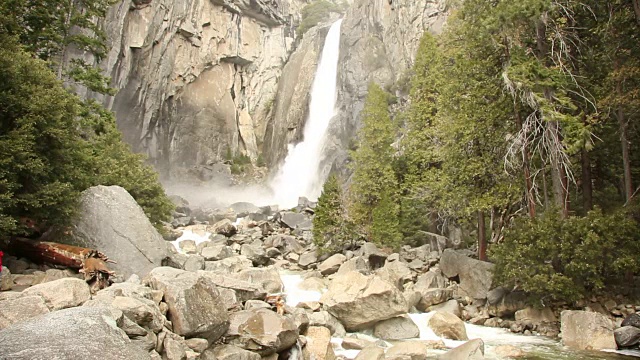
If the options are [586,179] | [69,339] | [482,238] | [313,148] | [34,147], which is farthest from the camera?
[313,148]

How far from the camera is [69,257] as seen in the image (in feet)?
35.5

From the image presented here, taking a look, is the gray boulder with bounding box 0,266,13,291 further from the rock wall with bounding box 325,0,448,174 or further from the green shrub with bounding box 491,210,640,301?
the rock wall with bounding box 325,0,448,174

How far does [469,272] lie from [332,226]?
8.43 m

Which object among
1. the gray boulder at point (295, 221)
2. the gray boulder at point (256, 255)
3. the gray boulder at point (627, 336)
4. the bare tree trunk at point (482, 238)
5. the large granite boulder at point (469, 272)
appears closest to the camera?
the gray boulder at point (627, 336)

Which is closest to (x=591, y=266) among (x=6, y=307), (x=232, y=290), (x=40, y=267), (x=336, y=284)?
(x=336, y=284)

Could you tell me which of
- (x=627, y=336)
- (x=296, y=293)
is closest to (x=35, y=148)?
(x=296, y=293)

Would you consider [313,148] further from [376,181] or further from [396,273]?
[396,273]

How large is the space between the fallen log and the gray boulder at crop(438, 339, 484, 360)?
7.81 meters

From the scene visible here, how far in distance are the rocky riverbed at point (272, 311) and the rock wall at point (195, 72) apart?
31.7 metres

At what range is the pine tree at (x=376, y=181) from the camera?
22.2 meters

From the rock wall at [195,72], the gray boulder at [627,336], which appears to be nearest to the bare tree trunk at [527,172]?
the gray boulder at [627,336]

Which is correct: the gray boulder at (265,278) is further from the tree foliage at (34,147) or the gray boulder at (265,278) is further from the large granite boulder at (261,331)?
the large granite boulder at (261,331)

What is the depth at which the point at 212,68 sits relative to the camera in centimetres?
5581

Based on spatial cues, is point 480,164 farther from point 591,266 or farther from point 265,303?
point 265,303
